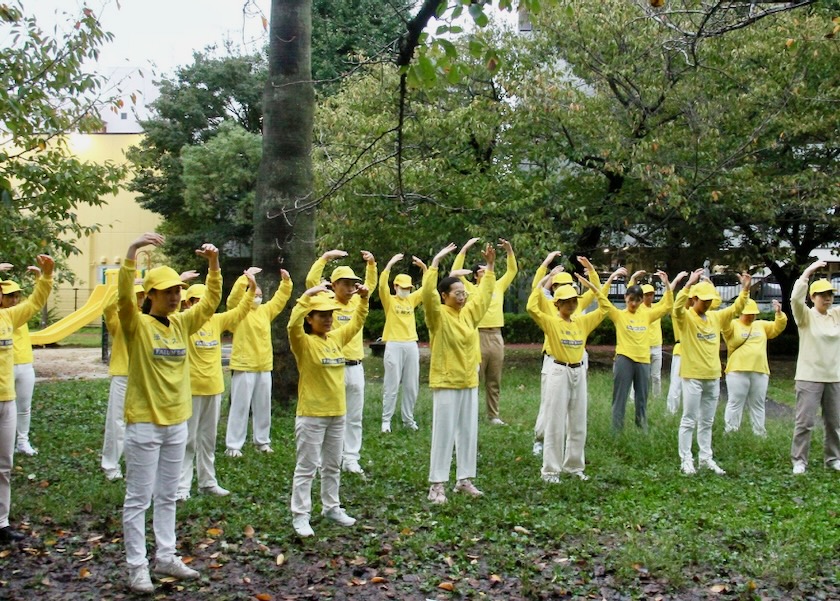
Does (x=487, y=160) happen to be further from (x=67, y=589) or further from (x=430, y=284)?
(x=67, y=589)

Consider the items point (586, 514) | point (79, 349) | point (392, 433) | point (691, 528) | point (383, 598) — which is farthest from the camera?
point (79, 349)

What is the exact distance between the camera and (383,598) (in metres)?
5.79

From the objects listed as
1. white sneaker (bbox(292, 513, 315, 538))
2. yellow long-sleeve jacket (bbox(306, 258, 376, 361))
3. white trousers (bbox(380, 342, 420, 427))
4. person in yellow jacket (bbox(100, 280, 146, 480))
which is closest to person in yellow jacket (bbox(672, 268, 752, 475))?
yellow long-sleeve jacket (bbox(306, 258, 376, 361))

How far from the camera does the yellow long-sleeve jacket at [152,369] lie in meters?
5.77

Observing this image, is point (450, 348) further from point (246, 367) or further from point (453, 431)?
point (246, 367)

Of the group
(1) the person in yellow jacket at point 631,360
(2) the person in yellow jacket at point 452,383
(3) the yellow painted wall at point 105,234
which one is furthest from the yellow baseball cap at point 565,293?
(3) the yellow painted wall at point 105,234

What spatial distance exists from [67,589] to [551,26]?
48.7 feet

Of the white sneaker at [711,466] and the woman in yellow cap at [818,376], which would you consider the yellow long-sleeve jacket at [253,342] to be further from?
the woman in yellow cap at [818,376]

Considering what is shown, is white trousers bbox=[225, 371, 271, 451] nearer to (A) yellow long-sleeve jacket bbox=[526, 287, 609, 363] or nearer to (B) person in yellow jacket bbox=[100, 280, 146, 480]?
(B) person in yellow jacket bbox=[100, 280, 146, 480]

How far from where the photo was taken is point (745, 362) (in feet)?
35.2

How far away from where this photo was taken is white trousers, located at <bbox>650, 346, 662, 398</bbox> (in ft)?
47.8

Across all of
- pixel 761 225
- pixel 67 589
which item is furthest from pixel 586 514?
pixel 761 225

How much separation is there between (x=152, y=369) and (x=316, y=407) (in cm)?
154

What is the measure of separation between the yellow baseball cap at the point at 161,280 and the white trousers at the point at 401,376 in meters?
5.95
